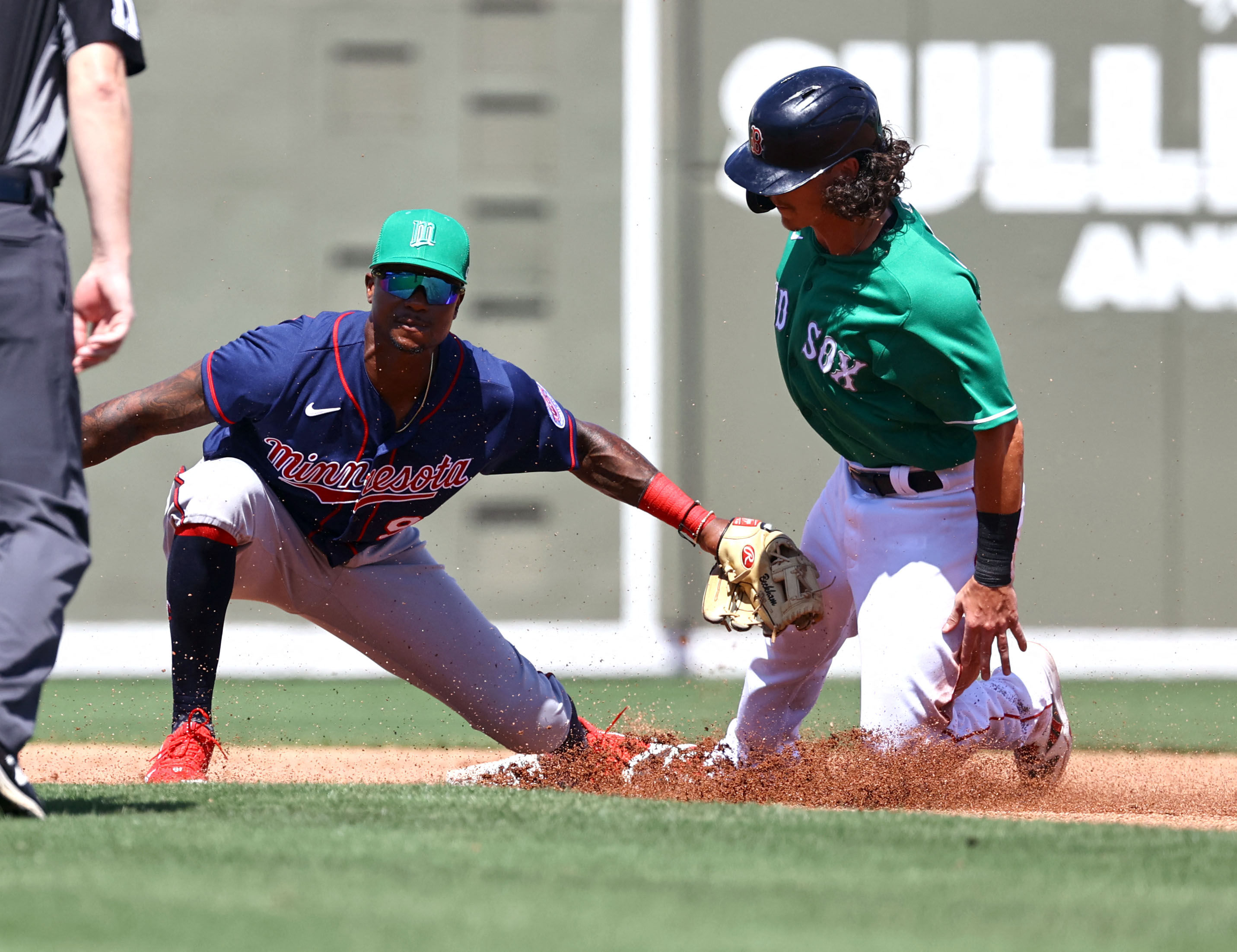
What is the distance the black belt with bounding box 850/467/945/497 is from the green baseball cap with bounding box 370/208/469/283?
3.83 ft

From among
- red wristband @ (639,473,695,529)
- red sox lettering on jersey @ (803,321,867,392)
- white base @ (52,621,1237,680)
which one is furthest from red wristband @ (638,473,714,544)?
white base @ (52,621,1237,680)

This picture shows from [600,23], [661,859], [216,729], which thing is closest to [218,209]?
[600,23]

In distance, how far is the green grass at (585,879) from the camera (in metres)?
1.90

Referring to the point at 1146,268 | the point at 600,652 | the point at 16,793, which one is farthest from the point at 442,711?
the point at 1146,268

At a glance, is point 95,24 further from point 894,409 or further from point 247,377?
point 894,409

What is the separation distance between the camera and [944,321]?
3.52m

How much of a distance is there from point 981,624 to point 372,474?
1617 mm

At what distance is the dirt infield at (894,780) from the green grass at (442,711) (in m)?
0.24

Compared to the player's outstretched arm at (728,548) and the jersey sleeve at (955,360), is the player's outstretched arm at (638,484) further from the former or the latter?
the jersey sleeve at (955,360)

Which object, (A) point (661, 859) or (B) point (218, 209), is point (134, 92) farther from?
(A) point (661, 859)

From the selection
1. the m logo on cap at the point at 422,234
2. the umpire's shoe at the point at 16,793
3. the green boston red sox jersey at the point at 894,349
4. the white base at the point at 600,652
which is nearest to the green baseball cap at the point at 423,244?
the m logo on cap at the point at 422,234

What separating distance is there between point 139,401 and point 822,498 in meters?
1.86

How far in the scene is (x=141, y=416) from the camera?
3.75 metres

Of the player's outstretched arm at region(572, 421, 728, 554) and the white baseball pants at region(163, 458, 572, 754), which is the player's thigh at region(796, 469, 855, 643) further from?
the white baseball pants at region(163, 458, 572, 754)
